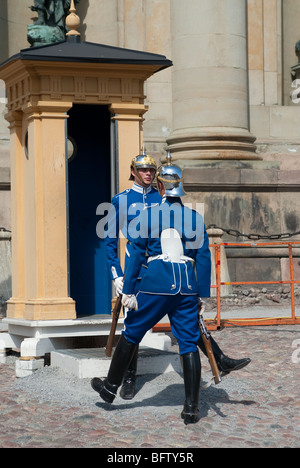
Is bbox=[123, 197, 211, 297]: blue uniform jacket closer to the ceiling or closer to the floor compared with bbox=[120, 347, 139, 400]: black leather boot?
closer to the ceiling

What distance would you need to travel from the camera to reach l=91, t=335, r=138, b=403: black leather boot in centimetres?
710

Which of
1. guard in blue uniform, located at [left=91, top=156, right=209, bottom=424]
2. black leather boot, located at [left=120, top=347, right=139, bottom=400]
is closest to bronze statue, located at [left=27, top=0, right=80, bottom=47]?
black leather boot, located at [left=120, top=347, right=139, bottom=400]

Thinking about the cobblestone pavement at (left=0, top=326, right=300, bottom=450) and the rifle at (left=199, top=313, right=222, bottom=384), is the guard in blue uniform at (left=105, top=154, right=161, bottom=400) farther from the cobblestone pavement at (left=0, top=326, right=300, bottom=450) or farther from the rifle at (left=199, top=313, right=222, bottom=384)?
the rifle at (left=199, top=313, right=222, bottom=384)

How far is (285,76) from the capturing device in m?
19.1

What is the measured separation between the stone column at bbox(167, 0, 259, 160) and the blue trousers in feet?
32.8

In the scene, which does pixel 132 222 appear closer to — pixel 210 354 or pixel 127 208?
pixel 127 208

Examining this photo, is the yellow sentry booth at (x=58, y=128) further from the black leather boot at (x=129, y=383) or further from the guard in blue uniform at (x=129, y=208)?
the black leather boot at (x=129, y=383)

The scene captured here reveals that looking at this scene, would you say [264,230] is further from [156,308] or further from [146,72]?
[156,308]

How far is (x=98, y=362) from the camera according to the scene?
26.6 ft

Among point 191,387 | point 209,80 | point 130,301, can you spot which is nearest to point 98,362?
point 130,301

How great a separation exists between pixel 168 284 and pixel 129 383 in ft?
3.89

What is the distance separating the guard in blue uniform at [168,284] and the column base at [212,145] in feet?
31.8

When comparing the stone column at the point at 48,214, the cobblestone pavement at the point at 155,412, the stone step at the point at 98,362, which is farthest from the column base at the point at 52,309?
the cobblestone pavement at the point at 155,412

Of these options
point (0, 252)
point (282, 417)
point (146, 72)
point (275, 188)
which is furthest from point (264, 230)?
point (282, 417)
